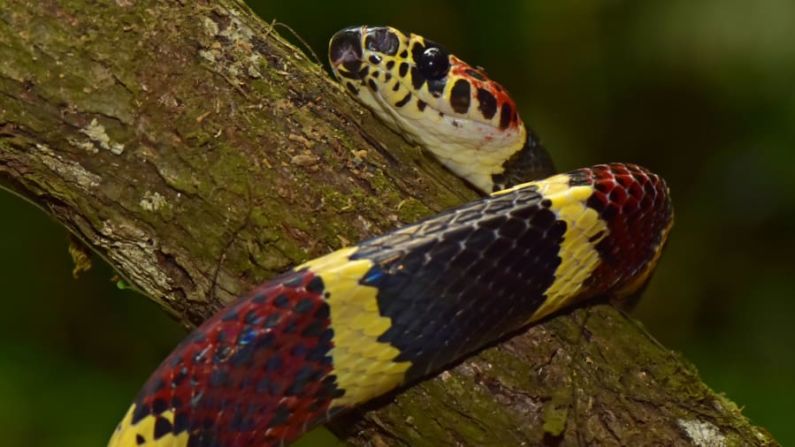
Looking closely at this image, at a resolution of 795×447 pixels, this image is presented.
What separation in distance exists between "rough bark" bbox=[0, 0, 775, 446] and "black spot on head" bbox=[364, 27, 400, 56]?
0.45 m

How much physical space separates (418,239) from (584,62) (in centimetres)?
346

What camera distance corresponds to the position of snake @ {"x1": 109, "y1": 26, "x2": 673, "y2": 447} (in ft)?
7.26

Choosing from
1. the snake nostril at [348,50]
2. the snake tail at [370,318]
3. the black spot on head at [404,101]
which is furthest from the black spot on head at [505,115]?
the snake tail at [370,318]

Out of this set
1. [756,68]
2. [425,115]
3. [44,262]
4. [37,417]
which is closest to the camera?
[425,115]

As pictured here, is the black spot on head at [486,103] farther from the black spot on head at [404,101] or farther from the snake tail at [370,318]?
the snake tail at [370,318]

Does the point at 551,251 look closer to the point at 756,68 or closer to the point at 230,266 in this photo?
the point at 230,266

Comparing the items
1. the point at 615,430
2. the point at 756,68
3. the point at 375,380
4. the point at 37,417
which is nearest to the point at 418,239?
the point at 375,380

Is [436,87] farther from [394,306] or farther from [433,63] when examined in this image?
[394,306]

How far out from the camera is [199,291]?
2504 millimetres

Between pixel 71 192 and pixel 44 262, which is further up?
pixel 71 192

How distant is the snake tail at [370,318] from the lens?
7.25 ft

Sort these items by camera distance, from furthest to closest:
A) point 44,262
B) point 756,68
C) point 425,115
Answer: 1. point 44,262
2. point 756,68
3. point 425,115

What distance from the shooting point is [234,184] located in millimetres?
2463

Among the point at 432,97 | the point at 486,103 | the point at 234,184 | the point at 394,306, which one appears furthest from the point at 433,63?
the point at 394,306
